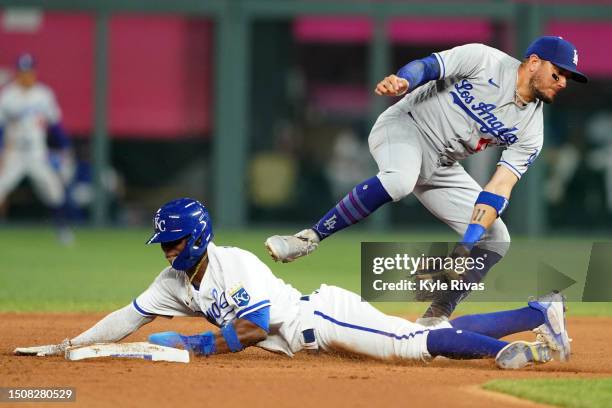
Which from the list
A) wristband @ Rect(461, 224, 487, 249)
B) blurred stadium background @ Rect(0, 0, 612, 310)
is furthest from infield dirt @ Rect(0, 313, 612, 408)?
blurred stadium background @ Rect(0, 0, 612, 310)

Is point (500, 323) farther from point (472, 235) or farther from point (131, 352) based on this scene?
point (131, 352)

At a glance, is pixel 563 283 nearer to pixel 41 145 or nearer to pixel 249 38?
pixel 41 145

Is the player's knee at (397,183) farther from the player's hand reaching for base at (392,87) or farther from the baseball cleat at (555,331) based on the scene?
the baseball cleat at (555,331)

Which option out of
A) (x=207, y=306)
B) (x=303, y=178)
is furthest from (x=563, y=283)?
(x=303, y=178)

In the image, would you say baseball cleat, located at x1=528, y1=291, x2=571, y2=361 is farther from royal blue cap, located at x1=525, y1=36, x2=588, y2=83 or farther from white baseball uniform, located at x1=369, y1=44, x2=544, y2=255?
royal blue cap, located at x1=525, y1=36, x2=588, y2=83

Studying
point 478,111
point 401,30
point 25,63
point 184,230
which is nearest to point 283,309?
point 184,230

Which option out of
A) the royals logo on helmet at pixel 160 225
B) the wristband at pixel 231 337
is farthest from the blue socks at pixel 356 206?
the royals logo on helmet at pixel 160 225
